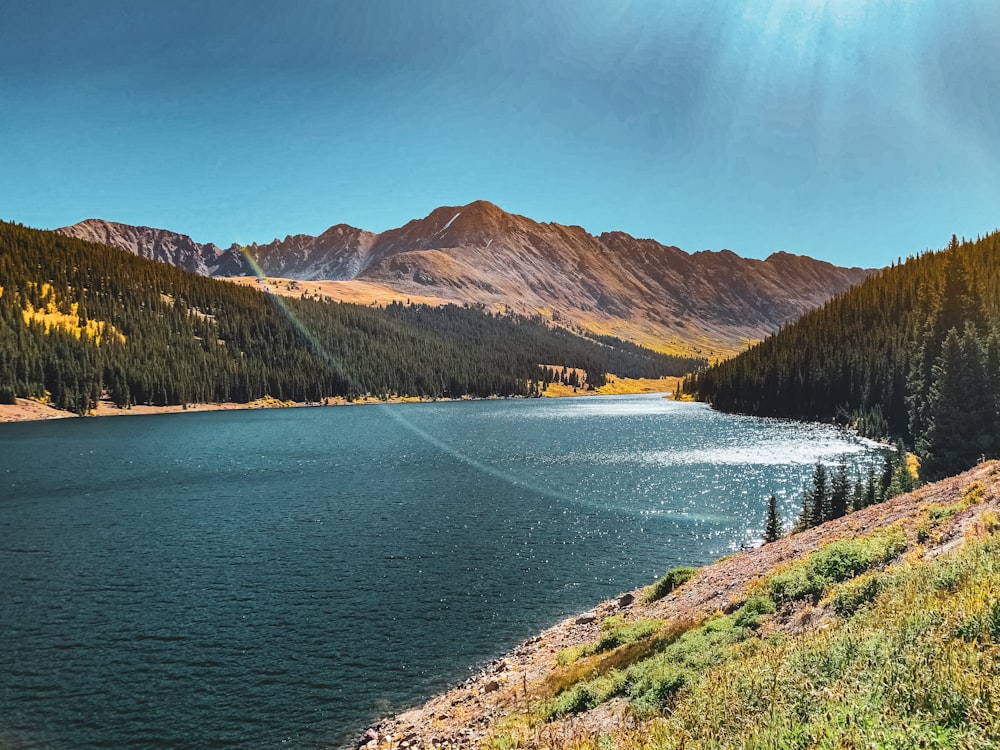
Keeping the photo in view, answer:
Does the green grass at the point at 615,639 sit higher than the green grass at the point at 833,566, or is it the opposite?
the green grass at the point at 833,566

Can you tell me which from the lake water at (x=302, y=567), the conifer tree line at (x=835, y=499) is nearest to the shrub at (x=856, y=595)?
the lake water at (x=302, y=567)

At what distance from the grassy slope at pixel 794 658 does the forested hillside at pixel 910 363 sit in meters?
33.6

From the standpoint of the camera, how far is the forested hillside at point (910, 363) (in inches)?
2164

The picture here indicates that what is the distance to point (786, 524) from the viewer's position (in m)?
54.3

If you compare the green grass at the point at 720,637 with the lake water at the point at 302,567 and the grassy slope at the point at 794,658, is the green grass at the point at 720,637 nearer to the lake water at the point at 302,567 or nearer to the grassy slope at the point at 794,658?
the grassy slope at the point at 794,658

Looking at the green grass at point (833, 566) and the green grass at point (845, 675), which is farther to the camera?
the green grass at point (833, 566)

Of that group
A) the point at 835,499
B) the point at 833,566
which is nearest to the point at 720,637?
the point at 833,566

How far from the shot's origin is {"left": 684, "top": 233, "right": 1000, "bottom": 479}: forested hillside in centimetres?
5497

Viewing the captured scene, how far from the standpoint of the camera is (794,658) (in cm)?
1288

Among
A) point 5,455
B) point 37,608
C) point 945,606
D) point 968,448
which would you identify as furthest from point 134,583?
point 5,455

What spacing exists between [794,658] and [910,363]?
118301 mm

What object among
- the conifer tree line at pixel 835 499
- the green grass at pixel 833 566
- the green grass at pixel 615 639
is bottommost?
the green grass at pixel 615 639

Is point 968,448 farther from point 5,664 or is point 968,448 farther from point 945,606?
point 5,664

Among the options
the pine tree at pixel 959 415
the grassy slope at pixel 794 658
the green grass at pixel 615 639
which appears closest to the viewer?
the grassy slope at pixel 794 658
